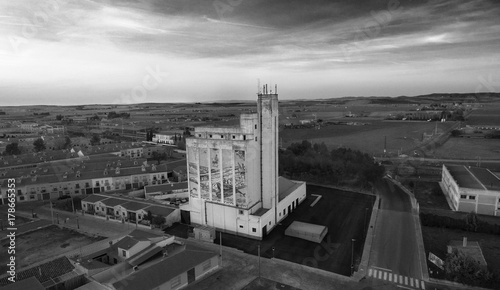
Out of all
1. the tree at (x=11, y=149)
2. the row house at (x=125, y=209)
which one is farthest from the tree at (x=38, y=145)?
the row house at (x=125, y=209)

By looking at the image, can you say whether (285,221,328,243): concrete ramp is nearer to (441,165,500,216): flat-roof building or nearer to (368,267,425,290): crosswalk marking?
(368,267,425,290): crosswalk marking

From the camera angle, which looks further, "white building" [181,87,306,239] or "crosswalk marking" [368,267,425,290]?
"white building" [181,87,306,239]

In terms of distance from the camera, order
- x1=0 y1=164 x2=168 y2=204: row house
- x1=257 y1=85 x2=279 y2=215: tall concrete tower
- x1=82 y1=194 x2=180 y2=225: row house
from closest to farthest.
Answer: x1=257 y1=85 x2=279 y2=215: tall concrete tower
x1=82 y1=194 x2=180 y2=225: row house
x1=0 y1=164 x2=168 y2=204: row house

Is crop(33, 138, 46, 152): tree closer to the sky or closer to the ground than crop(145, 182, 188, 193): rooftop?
closer to the sky

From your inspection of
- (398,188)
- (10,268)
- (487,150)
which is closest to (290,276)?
(10,268)

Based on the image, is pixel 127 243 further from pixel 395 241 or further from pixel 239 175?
pixel 395 241

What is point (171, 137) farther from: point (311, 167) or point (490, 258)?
point (490, 258)

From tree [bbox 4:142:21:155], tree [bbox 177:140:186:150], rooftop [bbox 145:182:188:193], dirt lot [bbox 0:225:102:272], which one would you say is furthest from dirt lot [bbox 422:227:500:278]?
tree [bbox 4:142:21:155]

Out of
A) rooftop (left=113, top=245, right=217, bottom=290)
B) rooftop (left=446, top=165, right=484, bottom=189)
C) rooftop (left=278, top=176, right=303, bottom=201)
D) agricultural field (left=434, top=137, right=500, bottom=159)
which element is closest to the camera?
rooftop (left=113, top=245, right=217, bottom=290)

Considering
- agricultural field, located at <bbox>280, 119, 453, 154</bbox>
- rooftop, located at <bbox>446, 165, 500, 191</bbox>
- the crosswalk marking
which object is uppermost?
rooftop, located at <bbox>446, 165, 500, 191</bbox>

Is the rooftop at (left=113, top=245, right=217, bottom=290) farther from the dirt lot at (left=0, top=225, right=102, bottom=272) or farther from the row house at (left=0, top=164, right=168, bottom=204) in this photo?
the row house at (left=0, top=164, right=168, bottom=204)
